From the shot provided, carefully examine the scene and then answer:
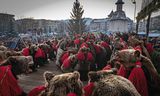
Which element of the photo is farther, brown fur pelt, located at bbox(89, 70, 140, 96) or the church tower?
the church tower

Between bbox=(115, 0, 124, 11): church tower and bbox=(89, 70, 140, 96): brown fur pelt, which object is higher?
bbox=(115, 0, 124, 11): church tower

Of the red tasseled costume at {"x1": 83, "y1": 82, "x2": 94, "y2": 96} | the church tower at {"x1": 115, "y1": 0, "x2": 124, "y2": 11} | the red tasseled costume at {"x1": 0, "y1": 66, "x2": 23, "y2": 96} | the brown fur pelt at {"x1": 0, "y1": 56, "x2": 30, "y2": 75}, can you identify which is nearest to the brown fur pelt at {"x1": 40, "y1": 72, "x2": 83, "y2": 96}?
the red tasseled costume at {"x1": 83, "y1": 82, "x2": 94, "y2": 96}

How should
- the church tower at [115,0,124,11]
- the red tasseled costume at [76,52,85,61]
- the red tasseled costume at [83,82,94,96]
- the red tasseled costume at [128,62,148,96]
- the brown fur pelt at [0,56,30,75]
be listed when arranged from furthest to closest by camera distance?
the church tower at [115,0,124,11] < the red tasseled costume at [76,52,85,61] < the brown fur pelt at [0,56,30,75] < the red tasseled costume at [128,62,148,96] < the red tasseled costume at [83,82,94,96]

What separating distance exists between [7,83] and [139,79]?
2.18 metres

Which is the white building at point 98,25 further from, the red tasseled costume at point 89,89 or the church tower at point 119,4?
the red tasseled costume at point 89,89

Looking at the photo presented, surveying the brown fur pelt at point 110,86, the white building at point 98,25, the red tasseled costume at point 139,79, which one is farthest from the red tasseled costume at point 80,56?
the white building at point 98,25

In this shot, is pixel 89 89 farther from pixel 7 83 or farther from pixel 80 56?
pixel 80 56

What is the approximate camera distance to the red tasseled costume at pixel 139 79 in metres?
3.60

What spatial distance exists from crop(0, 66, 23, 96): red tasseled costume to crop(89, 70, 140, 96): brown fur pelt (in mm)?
1997

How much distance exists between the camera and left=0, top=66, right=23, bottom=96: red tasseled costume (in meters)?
4.03

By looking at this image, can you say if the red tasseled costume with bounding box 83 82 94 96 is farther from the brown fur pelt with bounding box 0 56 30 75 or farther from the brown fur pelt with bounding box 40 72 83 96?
the brown fur pelt with bounding box 0 56 30 75

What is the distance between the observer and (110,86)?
2357 millimetres

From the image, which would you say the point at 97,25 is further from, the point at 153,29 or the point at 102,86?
the point at 102,86

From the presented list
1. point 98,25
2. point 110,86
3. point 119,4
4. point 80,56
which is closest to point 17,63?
point 110,86
